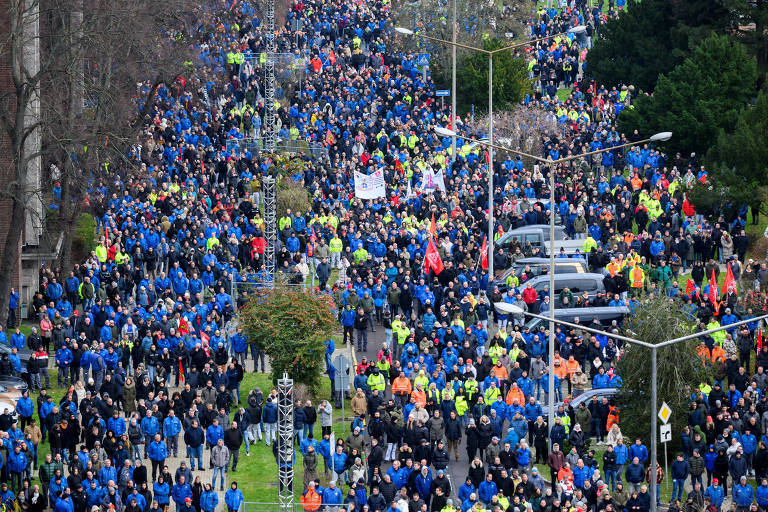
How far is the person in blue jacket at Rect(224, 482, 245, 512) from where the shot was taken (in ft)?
116

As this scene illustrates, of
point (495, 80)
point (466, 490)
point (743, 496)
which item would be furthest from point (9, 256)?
point (495, 80)

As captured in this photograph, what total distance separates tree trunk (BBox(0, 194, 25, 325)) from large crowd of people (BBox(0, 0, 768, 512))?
116 cm

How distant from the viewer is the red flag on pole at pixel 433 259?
48.2m

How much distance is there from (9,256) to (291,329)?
10.6m

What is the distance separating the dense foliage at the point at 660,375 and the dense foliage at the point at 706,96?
23218 mm

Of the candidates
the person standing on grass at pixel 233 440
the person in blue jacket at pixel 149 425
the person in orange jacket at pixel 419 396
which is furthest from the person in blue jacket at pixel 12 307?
the person in orange jacket at pixel 419 396

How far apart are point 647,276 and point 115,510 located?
19.4 m

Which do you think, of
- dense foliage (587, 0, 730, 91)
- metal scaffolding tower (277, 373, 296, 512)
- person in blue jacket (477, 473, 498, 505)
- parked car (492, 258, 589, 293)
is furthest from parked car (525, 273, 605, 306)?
dense foliage (587, 0, 730, 91)

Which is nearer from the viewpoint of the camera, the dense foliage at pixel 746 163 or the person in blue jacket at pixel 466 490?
the person in blue jacket at pixel 466 490

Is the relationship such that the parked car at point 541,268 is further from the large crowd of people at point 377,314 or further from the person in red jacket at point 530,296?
the person in red jacket at point 530,296

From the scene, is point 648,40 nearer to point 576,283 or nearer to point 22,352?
point 576,283

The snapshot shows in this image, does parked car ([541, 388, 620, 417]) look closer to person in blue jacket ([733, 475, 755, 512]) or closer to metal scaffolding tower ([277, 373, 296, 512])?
person in blue jacket ([733, 475, 755, 512])

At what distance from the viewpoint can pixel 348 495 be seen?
35.4 metres

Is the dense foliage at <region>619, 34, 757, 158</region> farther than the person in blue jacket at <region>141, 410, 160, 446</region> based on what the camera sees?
Yes
